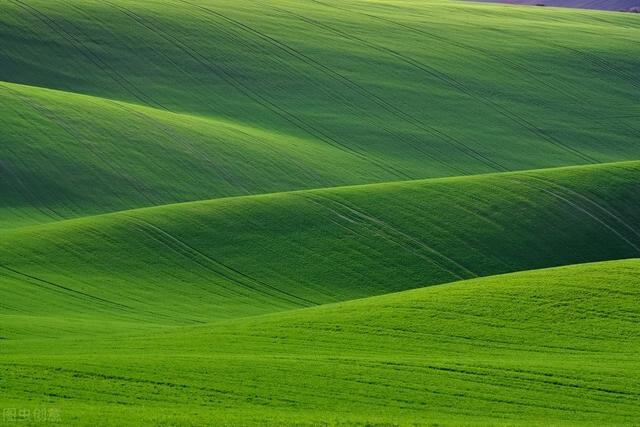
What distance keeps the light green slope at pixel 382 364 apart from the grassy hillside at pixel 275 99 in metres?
19.9

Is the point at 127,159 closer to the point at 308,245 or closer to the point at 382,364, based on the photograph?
the point at 308,245

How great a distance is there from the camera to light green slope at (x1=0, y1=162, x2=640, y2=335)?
3062 cm

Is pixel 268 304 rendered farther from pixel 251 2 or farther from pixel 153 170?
pixel 251 2

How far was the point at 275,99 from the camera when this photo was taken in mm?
59875

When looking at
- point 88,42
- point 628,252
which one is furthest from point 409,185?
point 88,42

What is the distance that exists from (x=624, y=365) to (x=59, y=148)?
31451 millimetres

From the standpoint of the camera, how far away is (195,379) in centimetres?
1786

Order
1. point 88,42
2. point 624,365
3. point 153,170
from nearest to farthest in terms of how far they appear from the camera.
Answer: point 624,365
point 153,170
point 88,42

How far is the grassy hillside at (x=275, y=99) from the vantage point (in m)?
46.6

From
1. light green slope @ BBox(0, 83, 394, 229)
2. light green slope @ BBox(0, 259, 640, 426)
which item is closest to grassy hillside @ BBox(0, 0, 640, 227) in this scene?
light green slope @ BBox(0, 83, 394, 229)

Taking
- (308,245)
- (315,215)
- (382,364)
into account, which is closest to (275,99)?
(315,215)

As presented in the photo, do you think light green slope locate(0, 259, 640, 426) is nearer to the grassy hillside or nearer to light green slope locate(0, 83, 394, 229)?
light green slope locate(0, 83, 394, 229)

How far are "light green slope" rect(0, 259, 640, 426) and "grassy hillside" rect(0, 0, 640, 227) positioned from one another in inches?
784

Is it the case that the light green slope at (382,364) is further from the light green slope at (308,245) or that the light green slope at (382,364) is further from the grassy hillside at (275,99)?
the grassy hillside at (275,99)
